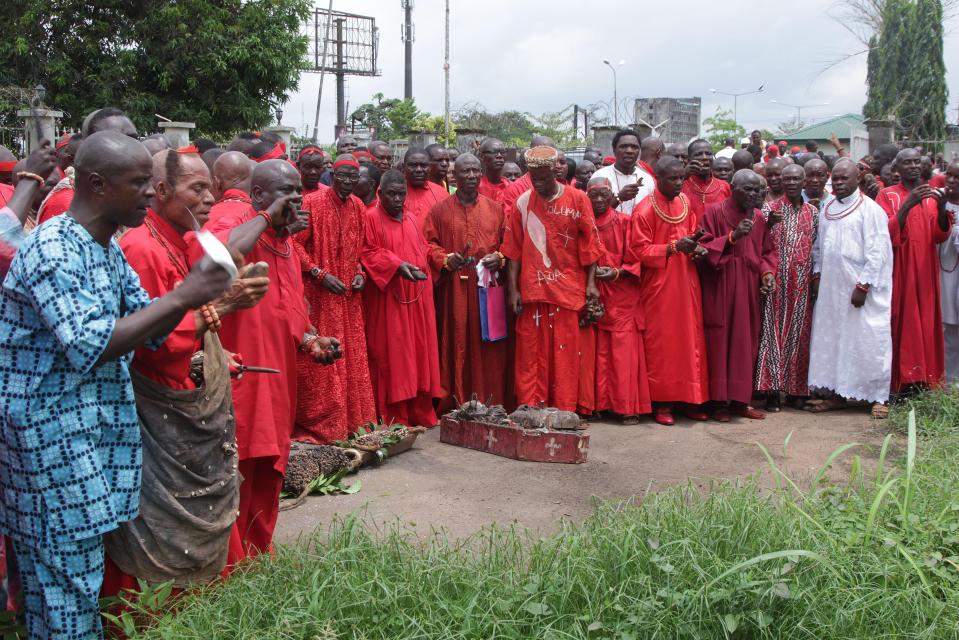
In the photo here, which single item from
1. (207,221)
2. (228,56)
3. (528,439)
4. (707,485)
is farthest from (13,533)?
(228,56)

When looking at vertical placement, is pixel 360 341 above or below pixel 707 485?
above

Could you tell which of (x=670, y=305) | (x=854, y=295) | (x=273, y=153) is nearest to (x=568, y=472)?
(x=670, y=305)

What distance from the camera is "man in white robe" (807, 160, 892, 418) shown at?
25.0ft

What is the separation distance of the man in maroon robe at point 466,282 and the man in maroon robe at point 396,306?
1.20ft

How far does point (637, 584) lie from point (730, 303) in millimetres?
4598

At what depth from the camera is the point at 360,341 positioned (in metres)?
6.91

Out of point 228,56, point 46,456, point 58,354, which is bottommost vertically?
point 46,456

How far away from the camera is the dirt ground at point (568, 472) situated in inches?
203

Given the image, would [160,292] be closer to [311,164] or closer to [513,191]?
[311,164]

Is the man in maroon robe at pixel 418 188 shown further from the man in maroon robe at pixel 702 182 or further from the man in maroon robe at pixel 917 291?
the man in maroon robe at pixel 917 291

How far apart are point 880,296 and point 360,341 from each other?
4547mm

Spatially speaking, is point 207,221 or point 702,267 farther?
point 702,267

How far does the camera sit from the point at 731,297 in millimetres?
7625

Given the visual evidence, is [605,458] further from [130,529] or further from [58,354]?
[58,354]
